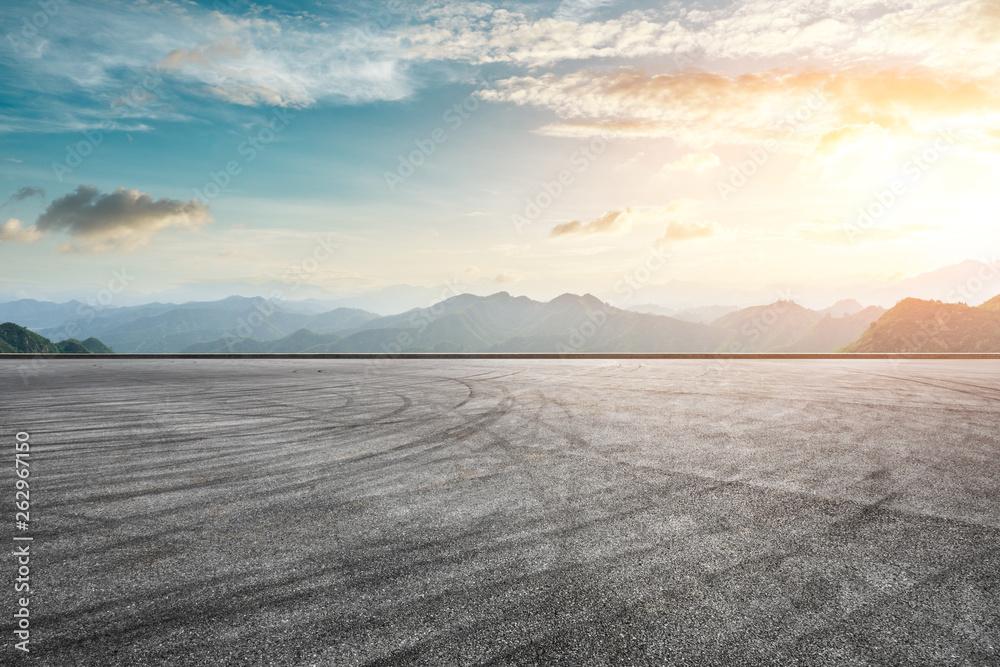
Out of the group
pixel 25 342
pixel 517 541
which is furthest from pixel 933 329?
pixel 25 342

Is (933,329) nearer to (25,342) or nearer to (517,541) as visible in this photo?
(517,541)

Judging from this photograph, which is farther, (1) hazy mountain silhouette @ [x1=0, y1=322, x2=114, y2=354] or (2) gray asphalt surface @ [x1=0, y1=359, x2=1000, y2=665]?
(1) hazy mountain silhouette @ [x1=0, y1=322, x2=114, y2=354]

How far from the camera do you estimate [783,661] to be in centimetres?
256

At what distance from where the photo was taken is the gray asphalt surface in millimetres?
2748

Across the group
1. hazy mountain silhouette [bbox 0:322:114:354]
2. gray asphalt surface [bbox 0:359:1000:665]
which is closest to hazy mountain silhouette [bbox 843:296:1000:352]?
gray asphalt surface [bbox 0:359:1000:665]

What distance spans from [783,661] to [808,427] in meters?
6.76

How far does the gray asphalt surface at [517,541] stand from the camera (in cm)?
275

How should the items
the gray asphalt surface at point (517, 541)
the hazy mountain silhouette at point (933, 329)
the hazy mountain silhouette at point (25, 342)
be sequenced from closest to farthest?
the gray asphalt surface at point (517, 541)
the hazy mountain silhouette at point (933, 329)
the hazy mountain silhouette at point (25, 342)

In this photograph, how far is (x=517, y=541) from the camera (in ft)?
13.1

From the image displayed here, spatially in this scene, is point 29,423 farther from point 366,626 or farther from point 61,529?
point 366,626

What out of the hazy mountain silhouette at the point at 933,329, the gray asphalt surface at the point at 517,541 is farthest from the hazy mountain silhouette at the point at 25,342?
the hazy mountain silhouette at the point at 933,329

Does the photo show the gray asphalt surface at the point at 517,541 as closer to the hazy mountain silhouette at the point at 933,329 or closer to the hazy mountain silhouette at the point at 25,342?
the hazy mountain silhouette at the point at 933,329

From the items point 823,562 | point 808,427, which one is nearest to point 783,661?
point 823,562

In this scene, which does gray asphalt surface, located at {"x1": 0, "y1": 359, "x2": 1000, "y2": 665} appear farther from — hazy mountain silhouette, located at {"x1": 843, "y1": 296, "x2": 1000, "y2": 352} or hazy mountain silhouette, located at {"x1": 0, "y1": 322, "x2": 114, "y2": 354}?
hazy mountain silhouette, located at {"x1": 0, "y1": 322, "x2": 114, "y2": 354}
